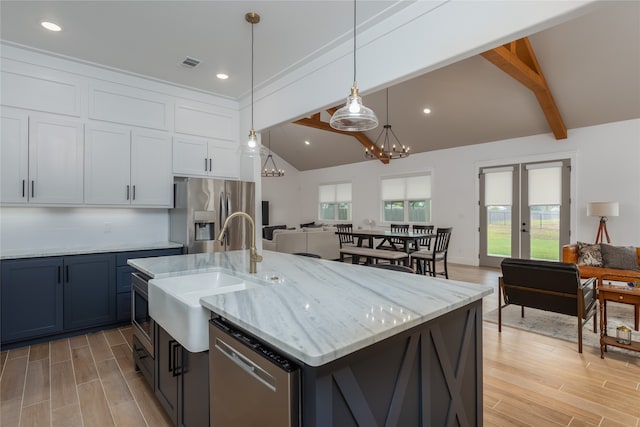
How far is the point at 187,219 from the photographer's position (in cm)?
391

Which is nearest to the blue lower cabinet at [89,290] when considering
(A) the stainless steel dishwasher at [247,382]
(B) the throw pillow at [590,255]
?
(A) the stainless steel dishwasher at [247,382]

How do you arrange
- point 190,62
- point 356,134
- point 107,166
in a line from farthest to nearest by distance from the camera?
point 356,134
point 107,166
point 190,62

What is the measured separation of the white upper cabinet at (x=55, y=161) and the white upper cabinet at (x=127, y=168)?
0.09m

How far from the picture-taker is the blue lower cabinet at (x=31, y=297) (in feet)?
9.61

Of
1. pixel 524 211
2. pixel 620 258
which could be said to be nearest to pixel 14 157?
pixel 620 258

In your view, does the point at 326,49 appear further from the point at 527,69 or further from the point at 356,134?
the point at 356,134

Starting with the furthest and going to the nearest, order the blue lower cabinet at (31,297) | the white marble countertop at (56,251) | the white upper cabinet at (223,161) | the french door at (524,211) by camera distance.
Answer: the french door at (524,211) < the white upper cabinet at (223,161) < the white marble countertop at (56,251) < the blue lower cabinet at (31,297)

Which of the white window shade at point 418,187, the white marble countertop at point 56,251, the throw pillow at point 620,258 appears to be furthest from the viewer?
the white window shade at point 418,187

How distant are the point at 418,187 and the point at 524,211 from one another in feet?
8.23

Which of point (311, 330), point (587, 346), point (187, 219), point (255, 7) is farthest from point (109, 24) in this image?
point (587, 346)

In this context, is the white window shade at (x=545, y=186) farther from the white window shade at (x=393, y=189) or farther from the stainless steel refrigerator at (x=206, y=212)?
the stainless steel refrigerator at (x=206, y=212)

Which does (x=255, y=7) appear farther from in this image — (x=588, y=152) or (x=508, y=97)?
(x=588, y=152)

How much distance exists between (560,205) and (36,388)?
788cm

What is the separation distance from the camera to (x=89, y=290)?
3.30 m
